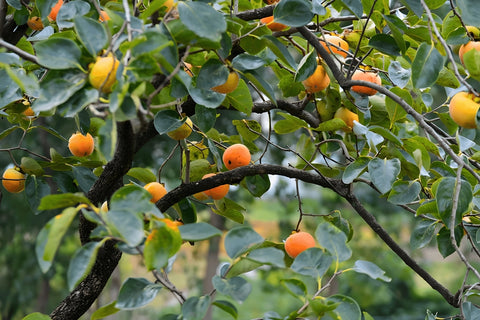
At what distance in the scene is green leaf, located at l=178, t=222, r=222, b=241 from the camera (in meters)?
0.76

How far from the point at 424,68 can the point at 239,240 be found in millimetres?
403

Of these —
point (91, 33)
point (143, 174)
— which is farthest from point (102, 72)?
point (143, 174)

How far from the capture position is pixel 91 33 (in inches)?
30.1

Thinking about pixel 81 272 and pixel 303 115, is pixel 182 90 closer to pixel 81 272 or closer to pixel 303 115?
pixel 81 272

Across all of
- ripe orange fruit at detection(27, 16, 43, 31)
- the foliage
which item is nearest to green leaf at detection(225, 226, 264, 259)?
the foliage

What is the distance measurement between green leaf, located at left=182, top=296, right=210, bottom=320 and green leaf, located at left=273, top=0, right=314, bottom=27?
498 mm

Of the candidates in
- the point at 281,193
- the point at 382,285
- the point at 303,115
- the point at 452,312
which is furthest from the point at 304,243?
the point at 382,285

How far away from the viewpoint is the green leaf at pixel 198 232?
2.48ft

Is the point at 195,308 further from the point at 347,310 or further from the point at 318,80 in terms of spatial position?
the point at 318,80

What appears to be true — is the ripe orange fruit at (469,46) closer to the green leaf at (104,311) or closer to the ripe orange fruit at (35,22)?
the green leaf at (104,311)

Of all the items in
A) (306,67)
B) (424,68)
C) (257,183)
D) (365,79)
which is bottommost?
(257,183)

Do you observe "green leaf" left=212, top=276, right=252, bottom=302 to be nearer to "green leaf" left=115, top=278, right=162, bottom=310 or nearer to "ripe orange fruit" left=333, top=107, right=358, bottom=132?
"green leaf" left=115, top=278, right=162, bottom=310

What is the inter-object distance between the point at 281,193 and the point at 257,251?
4.56m

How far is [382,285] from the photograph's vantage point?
20.1 ft
